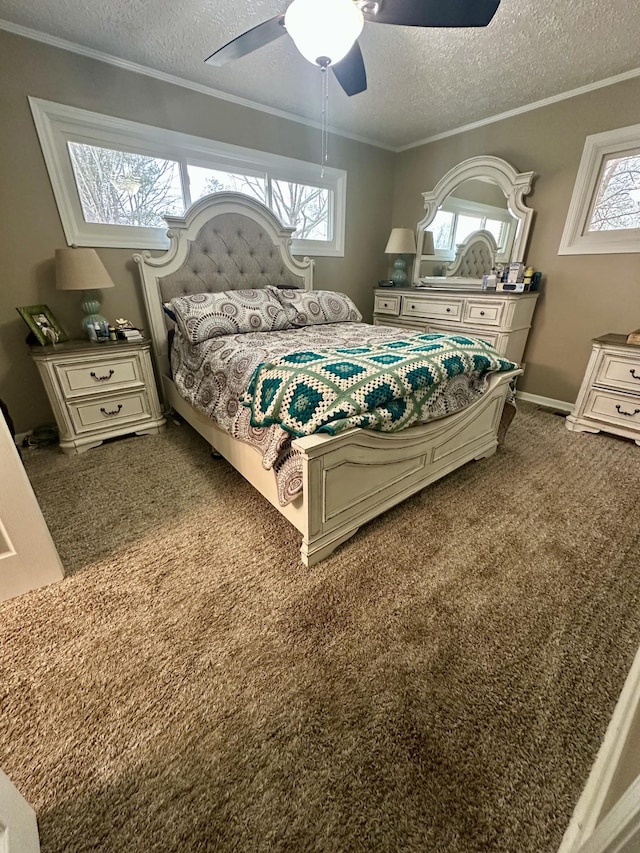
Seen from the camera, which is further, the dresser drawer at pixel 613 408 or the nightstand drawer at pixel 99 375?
the dresser drawer at pixel 613 408

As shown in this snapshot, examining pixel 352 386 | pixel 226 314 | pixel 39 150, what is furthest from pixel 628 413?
pixel 39 150

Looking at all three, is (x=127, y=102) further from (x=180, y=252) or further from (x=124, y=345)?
(x=124, y=345)

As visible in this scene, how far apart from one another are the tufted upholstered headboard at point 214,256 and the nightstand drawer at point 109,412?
0.36 m

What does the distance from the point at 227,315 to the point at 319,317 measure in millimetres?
753

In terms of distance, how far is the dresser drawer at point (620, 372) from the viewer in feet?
7.37

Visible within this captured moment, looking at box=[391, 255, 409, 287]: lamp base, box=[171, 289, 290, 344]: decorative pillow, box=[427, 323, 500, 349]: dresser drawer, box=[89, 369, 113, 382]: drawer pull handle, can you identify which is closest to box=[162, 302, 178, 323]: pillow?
box=[171, 289, 290, 344]: decorative pillow

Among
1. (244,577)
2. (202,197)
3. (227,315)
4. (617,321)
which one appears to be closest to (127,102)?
(202,197)

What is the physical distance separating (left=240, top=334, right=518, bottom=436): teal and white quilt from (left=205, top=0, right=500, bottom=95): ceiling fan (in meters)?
1.14

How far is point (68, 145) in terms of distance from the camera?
215 centimetres

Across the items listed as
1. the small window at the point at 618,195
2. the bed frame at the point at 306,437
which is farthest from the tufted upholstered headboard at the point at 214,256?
the small window at the point at 618,195

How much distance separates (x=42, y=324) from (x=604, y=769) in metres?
3.09

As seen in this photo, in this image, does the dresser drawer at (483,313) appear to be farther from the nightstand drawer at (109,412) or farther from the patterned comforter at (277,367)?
the nightstand drawer at (109,412)

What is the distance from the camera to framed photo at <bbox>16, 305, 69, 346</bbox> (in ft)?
6.76

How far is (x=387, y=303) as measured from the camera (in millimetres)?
3646
